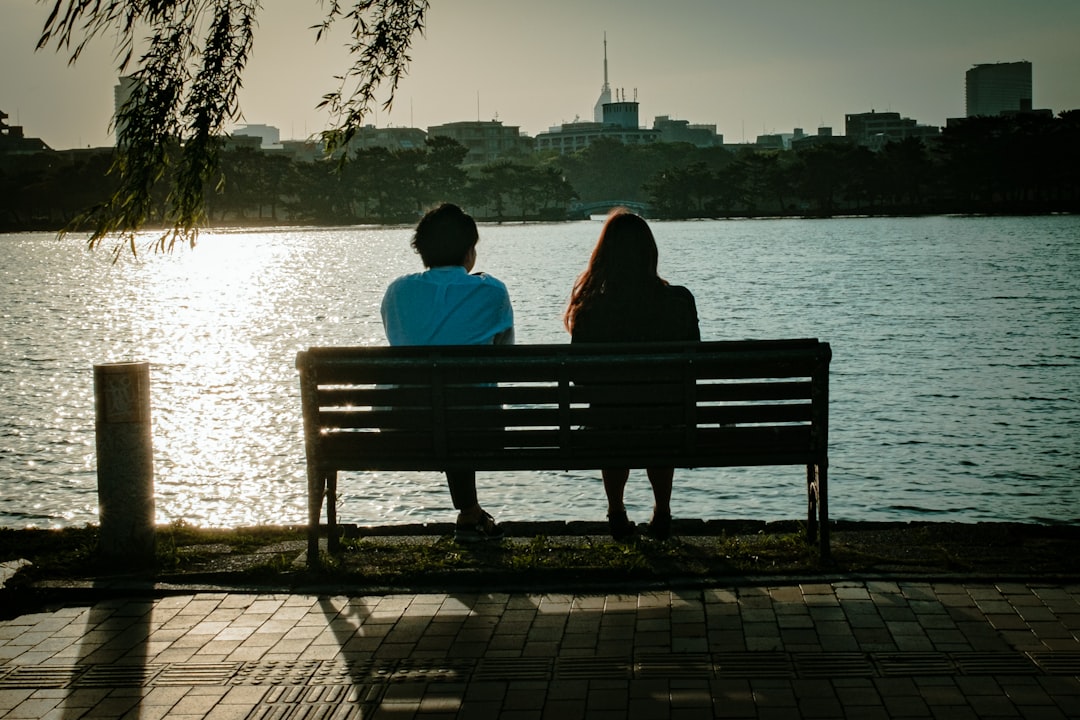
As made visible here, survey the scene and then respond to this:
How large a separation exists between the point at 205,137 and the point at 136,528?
7.38 feet

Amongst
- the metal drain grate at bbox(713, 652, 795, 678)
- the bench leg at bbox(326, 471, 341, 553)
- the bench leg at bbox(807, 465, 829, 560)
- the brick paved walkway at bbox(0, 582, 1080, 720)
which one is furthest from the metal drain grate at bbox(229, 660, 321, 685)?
the bench leg at bbox(807, 465, 829, 560)

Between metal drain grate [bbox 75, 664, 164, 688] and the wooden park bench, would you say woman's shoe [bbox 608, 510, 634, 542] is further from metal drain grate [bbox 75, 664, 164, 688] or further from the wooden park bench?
metal drain grate [bbox 75, 664, 164, 688]

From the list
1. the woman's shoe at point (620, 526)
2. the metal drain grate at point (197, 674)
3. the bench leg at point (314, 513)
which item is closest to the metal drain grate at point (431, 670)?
the metal drain grate at point (197, 674)

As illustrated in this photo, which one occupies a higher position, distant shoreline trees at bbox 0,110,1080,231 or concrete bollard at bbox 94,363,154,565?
distant shoreline trees at bbox 0,110,1080,231

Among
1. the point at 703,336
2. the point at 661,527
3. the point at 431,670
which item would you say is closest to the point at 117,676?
the point at 431,670

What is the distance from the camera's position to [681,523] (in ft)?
25.8

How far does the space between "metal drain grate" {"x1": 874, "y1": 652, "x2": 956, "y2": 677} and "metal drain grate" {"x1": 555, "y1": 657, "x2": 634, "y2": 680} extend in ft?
3.11

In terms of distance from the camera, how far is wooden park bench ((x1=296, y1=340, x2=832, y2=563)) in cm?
659

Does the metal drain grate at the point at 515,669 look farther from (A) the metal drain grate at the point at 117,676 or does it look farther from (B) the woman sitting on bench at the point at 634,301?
(B) the woman sitting on bench at the point at 634,301

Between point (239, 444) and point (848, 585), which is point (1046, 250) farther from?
point (848, 585)

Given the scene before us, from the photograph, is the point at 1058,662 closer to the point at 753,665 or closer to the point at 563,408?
the point at 753,665

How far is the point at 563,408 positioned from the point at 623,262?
91cm

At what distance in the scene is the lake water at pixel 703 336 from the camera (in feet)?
45.3

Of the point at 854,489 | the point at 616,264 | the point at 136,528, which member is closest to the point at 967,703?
the point at 616,264
